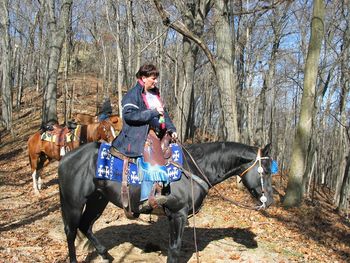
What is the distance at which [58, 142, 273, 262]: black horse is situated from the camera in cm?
525

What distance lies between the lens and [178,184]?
208 inches

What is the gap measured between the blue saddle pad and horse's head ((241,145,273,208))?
3.53 ft

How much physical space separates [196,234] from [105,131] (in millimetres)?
4418

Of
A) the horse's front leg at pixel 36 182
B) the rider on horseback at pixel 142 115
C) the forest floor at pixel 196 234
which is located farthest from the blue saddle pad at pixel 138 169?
the horse's front leg at pixel 36 182

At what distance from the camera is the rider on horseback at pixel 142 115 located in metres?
5.02

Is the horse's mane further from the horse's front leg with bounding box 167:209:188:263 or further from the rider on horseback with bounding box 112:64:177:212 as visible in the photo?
the horse's front leg with bounding box 167:209:188:263

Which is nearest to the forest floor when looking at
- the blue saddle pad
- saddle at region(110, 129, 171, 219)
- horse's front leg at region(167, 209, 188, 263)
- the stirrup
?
horse's front leg at region(167, 209, 188, 263)

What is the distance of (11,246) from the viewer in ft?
22.0

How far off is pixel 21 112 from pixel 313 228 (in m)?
23.7

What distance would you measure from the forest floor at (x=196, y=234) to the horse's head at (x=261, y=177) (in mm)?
1370

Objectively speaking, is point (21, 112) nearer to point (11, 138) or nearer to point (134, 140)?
point (11, 138)

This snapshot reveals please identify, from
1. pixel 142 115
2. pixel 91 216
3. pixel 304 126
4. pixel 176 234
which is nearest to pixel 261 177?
pixel 176 234

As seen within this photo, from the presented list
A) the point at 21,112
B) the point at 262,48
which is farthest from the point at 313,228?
the point at 21,112

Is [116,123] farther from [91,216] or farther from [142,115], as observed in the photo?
[142,115]
